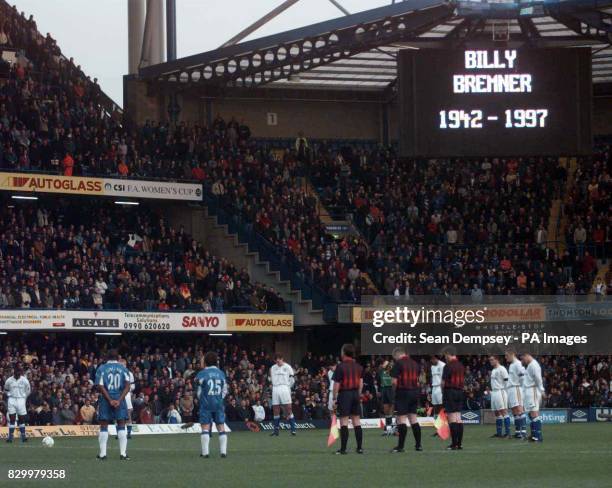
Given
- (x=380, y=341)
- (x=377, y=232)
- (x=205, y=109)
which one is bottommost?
(x=380, y=341)

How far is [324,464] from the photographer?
19859 millimetres

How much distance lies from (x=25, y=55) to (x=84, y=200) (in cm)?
566

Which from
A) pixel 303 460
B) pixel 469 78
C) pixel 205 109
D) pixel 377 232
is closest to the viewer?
pixel 303 460

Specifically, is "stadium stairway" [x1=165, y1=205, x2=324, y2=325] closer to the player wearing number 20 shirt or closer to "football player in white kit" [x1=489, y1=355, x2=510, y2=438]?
"football player in white kit" [x1=489, y1=355, x2=510, y2=438]

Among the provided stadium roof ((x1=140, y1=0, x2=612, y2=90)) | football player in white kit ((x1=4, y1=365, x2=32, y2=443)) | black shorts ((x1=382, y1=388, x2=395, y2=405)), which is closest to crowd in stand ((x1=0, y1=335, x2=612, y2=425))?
black shorts ((x1=382, y1=388, x2=395, y2=405))

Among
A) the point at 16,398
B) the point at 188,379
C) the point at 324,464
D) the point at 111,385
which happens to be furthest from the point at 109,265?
the point at 324,464

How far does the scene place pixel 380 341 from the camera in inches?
1750

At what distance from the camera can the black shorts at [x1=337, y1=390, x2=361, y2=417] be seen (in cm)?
2186

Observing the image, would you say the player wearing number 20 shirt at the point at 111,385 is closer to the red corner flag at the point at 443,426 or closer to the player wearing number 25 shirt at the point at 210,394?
the player wearing number 25 shirt at the point at 210,394

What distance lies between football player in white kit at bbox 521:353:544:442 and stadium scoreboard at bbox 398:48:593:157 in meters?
9.83

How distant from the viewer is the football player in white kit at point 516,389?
2683cm

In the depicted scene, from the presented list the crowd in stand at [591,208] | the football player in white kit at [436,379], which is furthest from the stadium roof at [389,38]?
the football player in white kit at [436,379]

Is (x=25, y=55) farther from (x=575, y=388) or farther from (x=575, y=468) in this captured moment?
(x=575, y=468)

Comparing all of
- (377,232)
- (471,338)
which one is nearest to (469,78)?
(471,338)
